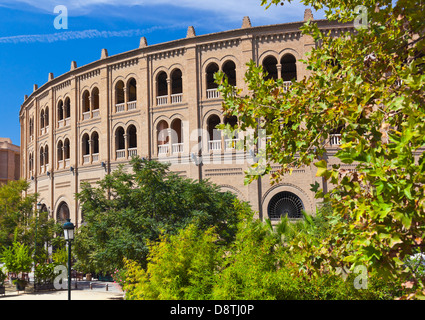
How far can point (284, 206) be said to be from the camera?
21188 mm

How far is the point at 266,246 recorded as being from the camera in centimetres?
667

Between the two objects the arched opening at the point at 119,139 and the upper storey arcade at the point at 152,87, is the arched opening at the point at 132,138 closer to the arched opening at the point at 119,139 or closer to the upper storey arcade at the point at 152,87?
the upper storey arcade at the point at 152,87

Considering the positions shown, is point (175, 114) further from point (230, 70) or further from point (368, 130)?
point (368, 130)

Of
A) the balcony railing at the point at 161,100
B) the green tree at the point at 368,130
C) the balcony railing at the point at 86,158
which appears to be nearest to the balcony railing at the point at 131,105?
A: the balcony railing at the point at 161,100

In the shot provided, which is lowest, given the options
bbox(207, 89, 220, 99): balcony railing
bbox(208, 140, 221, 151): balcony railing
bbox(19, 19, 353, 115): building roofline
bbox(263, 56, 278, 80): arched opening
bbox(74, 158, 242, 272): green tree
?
bbox(74, 158, 242, 272): green tree

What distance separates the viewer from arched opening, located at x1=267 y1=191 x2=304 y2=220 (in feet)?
68.8

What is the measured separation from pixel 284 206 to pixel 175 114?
8679 millimetres

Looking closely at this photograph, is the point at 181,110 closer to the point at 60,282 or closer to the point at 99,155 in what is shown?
the point at 99,155

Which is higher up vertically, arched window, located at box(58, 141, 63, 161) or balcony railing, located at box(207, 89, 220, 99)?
balcony railing, located at box(207, 89, 220, 99)

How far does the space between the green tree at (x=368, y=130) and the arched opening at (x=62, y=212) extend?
25.4 m

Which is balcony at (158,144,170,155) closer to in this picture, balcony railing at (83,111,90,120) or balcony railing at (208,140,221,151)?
balcony railing at (208,140,221,151)

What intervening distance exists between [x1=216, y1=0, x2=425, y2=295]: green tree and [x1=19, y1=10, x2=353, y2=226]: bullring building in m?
13.9

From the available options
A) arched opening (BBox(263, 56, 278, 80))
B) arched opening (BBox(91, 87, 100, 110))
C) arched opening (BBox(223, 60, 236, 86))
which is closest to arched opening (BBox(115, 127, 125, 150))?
arched opening (BBox(91, 87, 100, 110))

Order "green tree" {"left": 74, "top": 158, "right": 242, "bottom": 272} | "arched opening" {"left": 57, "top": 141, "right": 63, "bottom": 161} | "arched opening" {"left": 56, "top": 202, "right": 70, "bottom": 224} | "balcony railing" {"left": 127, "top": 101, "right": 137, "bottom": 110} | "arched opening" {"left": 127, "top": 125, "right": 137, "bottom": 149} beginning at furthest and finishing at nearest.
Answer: "arched opening" {"left": 57, "top": 141, "right": 63, "bottom": 161}, "arched opening" {"left": 56, "top": 202, "right": 70, "bottom": 224}, "arched opening" {"left": 127, "top": 125, "right": 137, "bottom": 149}, "balcony railing" {"left": 127, "top": 101, "right": 137, "bottom": 110}, "green tree" {"left": 74, "top": 158, "right": 242, "bottom": 272}
